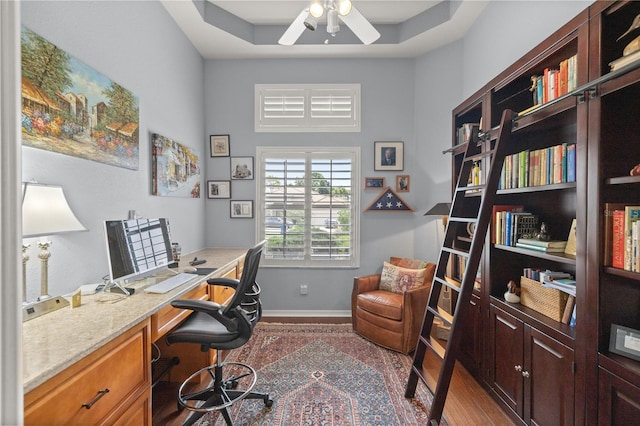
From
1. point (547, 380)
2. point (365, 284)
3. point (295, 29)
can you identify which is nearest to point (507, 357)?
point (547, 380)

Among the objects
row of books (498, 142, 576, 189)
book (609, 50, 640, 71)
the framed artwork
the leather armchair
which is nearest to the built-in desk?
the framed artwork

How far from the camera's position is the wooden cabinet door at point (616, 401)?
4.06 feet

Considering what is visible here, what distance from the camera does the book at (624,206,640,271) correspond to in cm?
129

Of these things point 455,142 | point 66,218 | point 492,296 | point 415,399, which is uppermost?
point 455,142

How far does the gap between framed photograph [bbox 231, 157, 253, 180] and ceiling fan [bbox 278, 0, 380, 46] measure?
1.65 m

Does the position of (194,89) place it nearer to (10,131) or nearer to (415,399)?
(10,131)

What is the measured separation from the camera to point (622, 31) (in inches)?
55.3

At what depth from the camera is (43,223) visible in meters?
1.33

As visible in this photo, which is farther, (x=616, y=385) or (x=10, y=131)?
(x=616, y=385)

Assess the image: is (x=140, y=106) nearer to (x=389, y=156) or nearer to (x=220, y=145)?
(x=220, y=145)

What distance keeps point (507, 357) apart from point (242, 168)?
3.24m

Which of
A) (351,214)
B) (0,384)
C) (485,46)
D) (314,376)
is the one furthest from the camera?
(351,214)

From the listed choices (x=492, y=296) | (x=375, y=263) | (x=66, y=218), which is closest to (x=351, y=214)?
(x=375, y=263)

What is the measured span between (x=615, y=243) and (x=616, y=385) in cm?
63
